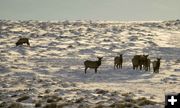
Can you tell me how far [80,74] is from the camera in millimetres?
29016

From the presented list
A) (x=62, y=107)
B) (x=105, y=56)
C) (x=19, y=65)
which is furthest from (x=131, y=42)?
(x=62, y=107)

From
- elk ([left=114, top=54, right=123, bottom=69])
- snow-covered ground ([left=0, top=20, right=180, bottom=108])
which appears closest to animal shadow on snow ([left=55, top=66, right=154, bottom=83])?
snow-covered ground ([left=0, top=20, right=180, bottom=108])

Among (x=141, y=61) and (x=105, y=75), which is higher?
(x=141, y=61)

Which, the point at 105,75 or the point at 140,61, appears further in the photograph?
the point at 140,61

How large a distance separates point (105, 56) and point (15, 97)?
19585 mm

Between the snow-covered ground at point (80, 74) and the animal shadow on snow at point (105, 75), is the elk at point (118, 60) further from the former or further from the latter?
the snow-covered ground at point (80, 74)

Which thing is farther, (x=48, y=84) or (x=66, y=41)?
(x=66, y=41)

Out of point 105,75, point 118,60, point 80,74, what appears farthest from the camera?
point 118,60

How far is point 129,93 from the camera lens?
2061 centimetres

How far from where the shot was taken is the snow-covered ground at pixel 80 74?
19.5 metres

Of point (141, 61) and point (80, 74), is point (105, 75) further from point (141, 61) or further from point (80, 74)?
point (141, 61)

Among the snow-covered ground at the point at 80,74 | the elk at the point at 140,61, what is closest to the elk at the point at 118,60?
the snow-covered ground at the point at 80,74

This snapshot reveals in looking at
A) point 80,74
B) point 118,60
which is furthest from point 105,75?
point 118,60

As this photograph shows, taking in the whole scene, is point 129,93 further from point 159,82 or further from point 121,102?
point 159,82
